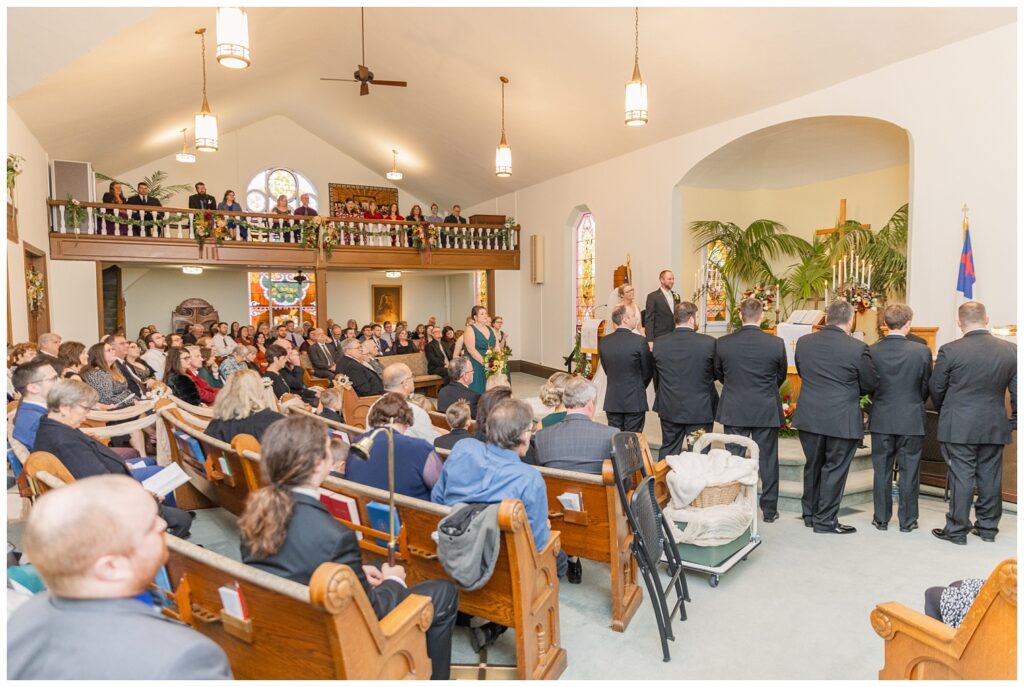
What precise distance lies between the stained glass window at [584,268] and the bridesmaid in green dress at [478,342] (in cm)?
421

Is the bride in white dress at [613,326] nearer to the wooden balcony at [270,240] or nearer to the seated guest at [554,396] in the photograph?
the seated guest at [554,396]

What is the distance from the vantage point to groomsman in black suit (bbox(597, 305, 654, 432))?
5.40 m

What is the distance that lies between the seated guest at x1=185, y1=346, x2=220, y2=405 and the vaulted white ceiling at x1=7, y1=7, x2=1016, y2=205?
3014 mm

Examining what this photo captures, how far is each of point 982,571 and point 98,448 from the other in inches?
199

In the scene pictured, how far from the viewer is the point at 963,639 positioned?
1.97 meters

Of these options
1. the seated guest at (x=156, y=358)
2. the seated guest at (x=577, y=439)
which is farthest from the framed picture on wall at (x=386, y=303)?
the seated guest at (x=577, y=439)

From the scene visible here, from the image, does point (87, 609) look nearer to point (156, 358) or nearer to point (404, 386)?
point (404, 386)

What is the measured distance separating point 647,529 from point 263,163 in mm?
15223

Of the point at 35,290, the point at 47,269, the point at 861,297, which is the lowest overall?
the point at 861,297

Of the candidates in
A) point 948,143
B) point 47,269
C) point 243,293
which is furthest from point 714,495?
point 243,293

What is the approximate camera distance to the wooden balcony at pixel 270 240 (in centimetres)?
1061

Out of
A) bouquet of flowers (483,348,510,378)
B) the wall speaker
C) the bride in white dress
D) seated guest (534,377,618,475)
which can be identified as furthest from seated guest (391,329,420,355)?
seated guest (534,377,618,475)

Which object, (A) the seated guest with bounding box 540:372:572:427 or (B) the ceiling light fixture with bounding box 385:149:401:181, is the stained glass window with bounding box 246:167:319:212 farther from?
(A) the seated guest with bounding box 540:372:572:427

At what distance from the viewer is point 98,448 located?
3.52 m
